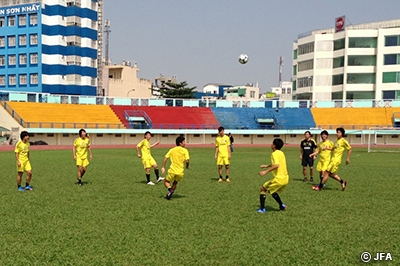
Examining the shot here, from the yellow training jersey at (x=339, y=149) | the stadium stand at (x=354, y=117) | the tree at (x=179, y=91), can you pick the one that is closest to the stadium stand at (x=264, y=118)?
the stadium stand at (x=354, y=117)

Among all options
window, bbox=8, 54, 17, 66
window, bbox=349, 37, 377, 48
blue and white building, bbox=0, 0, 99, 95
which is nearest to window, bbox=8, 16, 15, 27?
blue and white building, bbox=0, 0, 99, 95

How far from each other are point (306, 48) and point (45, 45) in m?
44.8

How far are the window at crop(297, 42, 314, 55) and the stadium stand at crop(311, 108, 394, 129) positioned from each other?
53.9 feet

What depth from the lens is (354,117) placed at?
5747cm

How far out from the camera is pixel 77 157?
1522 cm

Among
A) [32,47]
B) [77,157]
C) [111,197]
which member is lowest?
[111,197]

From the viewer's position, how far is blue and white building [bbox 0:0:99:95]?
Answer: 67375 millimetres

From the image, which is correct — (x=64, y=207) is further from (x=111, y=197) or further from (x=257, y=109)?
(x=257, y=109)

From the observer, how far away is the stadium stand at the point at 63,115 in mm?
47425

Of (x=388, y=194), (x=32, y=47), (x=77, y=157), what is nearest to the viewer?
(x=388, y=194)

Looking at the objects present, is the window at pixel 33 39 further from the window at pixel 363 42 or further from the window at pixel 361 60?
the window at pixel 363 42

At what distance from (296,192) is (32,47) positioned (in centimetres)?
6394

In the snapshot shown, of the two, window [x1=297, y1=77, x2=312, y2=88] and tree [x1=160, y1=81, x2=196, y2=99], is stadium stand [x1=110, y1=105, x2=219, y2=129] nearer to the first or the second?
window [x1=297, y1=77, x2=312, y2=88]

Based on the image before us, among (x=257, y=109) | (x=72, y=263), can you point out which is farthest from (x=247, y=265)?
(x=257, y=109)
